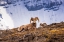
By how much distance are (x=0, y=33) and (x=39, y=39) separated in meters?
0.67

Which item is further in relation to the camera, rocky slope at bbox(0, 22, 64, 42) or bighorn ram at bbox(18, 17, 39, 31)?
bighorn ram at bbox(18, 17, 39, 31)

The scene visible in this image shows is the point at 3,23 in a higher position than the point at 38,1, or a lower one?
lower

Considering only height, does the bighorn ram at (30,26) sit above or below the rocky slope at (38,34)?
above

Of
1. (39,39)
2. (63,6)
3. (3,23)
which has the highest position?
(63,6)

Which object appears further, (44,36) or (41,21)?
(41,21)

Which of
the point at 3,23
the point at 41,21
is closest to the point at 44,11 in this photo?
the point at 41,21

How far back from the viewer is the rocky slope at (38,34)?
8.62ft

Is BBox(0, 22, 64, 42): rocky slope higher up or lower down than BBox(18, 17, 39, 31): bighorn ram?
lower down

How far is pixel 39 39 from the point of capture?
8.71 feet

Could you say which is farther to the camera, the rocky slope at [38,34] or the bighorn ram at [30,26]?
the bighorn ram at [30,26]

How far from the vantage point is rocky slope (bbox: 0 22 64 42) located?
263cm

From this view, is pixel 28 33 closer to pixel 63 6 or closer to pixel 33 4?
pixel 33 4

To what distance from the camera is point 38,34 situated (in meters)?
2.72

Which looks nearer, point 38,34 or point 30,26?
point 38,34
